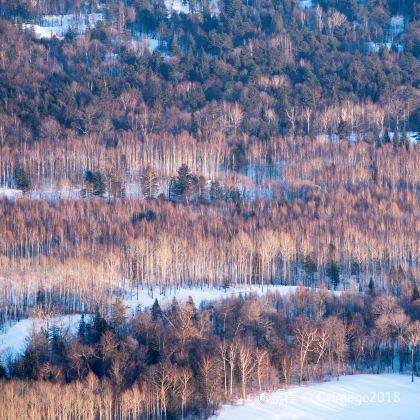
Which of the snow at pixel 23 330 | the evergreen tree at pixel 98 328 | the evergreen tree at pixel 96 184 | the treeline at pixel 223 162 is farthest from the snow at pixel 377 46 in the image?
the evergreen tree at pixel 98 328

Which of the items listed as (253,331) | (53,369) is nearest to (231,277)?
(253,331)

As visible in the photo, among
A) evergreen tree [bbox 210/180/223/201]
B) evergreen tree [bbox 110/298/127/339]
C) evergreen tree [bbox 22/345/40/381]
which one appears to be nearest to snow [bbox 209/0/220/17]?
evergreen tree [bbox 210/180/223/201]

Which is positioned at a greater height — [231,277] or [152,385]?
[231,277]

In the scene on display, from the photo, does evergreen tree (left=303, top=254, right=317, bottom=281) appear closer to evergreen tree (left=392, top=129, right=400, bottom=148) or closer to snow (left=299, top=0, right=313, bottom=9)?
evergreen tree (left=392, top=129, right=400, bottom=148)

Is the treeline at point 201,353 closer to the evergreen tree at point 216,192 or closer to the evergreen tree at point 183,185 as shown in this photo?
the evergreen tree at point 216,192

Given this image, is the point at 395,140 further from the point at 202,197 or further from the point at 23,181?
the point at 23,181

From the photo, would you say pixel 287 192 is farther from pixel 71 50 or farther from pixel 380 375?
pixel 71 50
